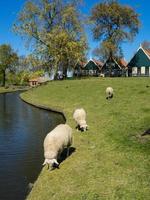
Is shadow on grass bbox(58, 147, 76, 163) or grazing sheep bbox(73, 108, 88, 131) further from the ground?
grazing sheep bbox(73, 108, 88, 131)

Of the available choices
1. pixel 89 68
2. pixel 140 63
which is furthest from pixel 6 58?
pixel 140 63

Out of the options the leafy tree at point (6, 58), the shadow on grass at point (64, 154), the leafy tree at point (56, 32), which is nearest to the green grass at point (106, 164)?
the shadow on grass at point (64, 154)

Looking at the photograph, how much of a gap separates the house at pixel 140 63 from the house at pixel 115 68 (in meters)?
Result: 3.75

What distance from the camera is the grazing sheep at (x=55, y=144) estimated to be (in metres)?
17.2

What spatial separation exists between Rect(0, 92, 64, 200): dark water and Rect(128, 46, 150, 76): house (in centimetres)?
5646

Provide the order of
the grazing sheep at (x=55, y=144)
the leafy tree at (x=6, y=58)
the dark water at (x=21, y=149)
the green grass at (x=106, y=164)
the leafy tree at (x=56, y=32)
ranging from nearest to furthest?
1. the green grass at (x=106, y=164)
2. the dark water at (x=21, y=149)
3. the grazing sheep at (x=55, y=144)
4. the leafy tree at (x=56, y=32)
5. the leafy tree at (x=6, y=58)

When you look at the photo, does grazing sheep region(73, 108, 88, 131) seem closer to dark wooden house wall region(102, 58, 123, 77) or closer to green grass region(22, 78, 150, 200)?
green grass region(22, 78, 150, 200)

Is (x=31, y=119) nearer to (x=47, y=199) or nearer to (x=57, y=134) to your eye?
(x=57, y=134)

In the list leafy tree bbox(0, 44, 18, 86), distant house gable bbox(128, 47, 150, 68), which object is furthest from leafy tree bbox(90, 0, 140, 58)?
leafy tree bbox(0, 44, 18, 86)

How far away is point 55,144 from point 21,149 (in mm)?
7172

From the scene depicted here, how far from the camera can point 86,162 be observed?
59.9ft

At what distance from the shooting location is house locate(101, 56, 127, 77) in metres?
102

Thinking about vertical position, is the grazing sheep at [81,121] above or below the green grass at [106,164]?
above

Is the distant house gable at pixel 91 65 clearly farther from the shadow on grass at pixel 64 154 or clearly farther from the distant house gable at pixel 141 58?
the shadow on grass at pixel 64 154
